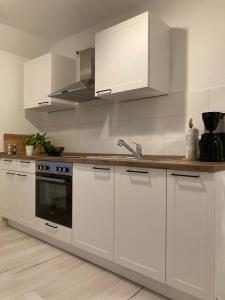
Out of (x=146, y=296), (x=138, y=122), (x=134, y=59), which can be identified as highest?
(x=134, y=59)

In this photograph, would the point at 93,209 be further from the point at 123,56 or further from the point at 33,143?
the point at 33,143

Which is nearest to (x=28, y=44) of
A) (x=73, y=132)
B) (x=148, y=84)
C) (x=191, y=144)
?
(x=73, y=132)

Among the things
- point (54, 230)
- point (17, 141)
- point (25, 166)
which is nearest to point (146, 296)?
point (54, 230)

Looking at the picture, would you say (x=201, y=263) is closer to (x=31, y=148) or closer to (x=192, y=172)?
(x=192, y=172)

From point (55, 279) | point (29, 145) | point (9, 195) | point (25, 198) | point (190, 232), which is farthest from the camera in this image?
point (29, 145)

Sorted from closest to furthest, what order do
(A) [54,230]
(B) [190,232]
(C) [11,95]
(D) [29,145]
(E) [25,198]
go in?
(B) [190,232] < (A) [54,230] < (E) [25,198] < (D) [29,145] < (C) [11,95]

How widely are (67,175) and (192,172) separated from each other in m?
1.21

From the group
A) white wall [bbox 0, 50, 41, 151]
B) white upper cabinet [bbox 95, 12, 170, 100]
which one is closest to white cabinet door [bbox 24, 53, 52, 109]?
white wall [bbox 0, 50, 41, 151]

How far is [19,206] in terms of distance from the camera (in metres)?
2.87

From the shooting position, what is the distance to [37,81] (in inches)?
127

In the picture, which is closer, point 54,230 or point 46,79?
point 54,230

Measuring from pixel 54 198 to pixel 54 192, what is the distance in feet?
0.19

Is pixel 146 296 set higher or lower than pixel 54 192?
lower

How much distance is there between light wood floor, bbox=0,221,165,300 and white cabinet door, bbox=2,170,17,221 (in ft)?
1.90
